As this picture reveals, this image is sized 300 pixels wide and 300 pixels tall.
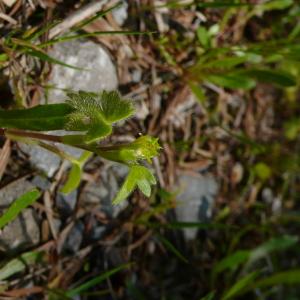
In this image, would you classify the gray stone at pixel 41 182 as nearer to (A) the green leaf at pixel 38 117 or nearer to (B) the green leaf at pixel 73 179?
(B) the green leaf at pixel 73 179

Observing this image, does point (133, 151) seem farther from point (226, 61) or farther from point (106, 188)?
point (226, 61)

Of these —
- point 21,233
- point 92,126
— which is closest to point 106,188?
point 21,233

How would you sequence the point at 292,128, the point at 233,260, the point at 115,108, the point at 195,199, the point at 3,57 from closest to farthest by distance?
the point at 115,108
the point at 3,57
the point at 233,260
the point at 195,199
the point at 292,128

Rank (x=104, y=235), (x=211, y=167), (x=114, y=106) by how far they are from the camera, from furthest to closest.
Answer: (x=211, y=167), (x=104, y=235), (x=114, y=106)

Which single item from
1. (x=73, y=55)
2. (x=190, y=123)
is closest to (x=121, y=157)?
(x=73, y=55)

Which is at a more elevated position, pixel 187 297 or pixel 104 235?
pixel 104 235

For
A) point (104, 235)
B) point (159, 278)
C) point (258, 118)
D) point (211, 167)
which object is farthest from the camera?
point (258, 118)

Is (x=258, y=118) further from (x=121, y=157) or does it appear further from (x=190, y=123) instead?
(x=121, y=157)

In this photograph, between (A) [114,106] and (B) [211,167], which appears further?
(B) [211,167]
